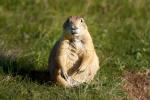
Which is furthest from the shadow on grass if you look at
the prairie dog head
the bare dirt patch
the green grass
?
the bare dirt patch

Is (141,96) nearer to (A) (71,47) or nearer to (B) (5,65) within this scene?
(A) (71,47)

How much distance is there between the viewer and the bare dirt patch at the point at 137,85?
19.1 ft

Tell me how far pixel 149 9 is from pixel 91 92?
3.24 meters

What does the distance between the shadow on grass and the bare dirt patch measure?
965 millimetres

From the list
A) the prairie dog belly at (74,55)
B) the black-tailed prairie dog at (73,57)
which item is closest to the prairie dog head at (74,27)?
the black-tailed prairie dog at (73,57)

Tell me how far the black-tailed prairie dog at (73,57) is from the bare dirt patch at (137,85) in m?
0.56

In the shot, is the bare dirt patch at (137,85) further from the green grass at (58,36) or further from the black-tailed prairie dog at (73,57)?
the black-tailed prairie dog at (73,57)

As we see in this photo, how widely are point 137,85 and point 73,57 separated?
1009 millimetres

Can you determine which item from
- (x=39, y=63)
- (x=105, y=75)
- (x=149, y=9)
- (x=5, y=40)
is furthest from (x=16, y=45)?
(x=149, y=9)

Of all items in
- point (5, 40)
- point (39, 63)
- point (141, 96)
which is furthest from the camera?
point (5, 40)

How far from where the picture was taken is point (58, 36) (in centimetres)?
735

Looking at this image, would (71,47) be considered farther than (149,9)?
No

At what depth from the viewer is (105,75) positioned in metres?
6.21

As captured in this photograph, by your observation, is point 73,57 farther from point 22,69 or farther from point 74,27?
point 22,69
